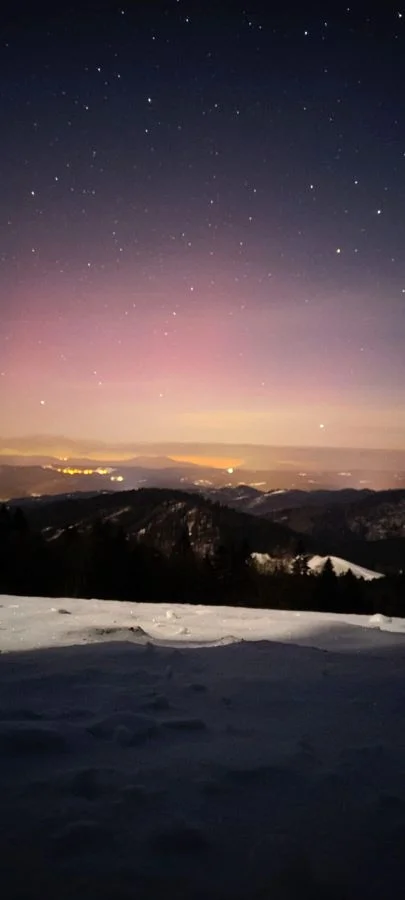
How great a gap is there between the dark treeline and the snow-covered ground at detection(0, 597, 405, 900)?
4408cm

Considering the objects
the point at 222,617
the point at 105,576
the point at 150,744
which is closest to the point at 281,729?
the point at 150,744

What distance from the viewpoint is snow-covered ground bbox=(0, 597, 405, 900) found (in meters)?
2.88

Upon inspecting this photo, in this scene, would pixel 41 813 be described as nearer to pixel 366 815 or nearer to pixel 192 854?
pixel 192 854

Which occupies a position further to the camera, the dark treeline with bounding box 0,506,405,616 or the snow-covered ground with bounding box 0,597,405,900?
the dark treeline with bounding box 0,506,405,616

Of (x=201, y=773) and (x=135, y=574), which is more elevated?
(x=201, y=773)

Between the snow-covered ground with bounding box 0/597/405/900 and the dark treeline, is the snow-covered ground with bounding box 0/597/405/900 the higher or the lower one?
the higher one

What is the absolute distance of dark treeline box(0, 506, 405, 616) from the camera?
49281 millimetres

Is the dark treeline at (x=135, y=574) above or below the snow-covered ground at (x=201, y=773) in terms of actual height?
below

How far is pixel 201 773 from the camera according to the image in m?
4.02

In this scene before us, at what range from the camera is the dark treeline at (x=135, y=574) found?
4928 centimetres

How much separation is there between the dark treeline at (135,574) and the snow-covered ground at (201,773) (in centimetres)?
4408

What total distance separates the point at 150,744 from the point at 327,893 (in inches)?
84.6

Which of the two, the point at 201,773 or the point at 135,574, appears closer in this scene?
the point at 201,773

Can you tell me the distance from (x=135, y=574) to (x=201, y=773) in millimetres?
51246
